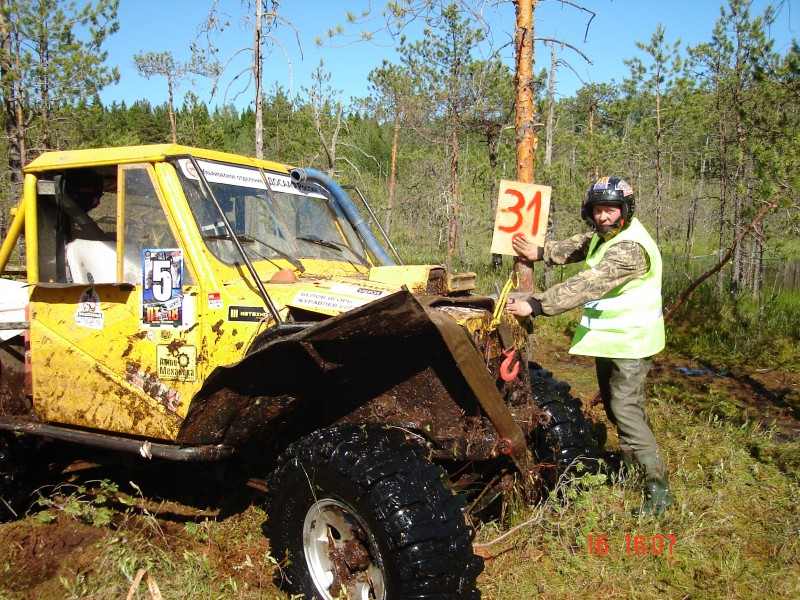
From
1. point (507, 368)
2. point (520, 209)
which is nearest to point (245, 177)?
point (520, 209)

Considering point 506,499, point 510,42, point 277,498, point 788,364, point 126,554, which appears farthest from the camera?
point 788,364

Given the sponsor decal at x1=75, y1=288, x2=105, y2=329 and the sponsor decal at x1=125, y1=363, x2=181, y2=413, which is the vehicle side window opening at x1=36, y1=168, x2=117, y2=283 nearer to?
the sponsor decal at x1=75, y1=288, x2=105, y2=329

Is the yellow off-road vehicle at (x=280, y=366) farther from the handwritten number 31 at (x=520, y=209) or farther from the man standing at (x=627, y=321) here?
the handwritten number 31 at (x=520, y=209)

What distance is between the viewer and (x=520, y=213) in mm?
4336

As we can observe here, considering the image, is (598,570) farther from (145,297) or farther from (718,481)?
A: (145,297)

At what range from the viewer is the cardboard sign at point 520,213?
427 centimetres

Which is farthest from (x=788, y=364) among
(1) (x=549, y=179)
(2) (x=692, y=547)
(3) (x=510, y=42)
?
(1) (x=549, y=179)

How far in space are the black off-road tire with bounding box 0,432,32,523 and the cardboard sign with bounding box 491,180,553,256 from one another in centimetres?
361

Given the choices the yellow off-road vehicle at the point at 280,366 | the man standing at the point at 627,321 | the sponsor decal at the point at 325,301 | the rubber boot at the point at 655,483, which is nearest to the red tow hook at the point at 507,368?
the yellow off-road vehicle at the point at 280,366

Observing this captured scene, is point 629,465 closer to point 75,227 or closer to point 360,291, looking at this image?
point 360,291

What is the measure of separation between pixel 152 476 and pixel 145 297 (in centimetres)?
206

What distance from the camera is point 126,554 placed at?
142 inches

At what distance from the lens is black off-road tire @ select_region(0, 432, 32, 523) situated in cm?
436
